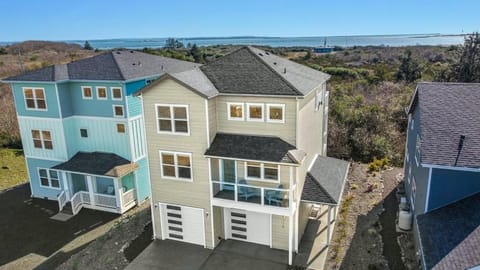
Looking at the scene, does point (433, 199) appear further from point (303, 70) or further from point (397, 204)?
point (303, 70)

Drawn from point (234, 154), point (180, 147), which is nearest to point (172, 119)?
point (180, 147)

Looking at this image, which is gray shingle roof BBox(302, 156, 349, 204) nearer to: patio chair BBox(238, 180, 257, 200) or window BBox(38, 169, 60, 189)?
patio chair BBox(238, 180, 257, 200)

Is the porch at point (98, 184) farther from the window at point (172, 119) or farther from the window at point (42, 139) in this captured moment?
the window at point (172, 119)

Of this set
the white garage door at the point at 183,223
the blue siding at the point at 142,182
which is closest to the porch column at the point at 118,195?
the blue siding at the point at 142,182

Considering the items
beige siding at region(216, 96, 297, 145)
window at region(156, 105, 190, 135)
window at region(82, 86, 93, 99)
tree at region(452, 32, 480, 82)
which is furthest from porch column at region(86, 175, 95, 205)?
tree at region(452, 32, 480, 82)

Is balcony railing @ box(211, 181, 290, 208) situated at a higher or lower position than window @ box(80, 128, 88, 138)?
lower

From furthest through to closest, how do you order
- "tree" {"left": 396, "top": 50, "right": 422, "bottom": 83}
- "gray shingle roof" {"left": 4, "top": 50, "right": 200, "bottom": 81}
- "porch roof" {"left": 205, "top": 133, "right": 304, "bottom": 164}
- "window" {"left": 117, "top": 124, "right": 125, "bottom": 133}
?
"tree" {"left": 396, "top": 50, "right": 422, "bottom": 83}
"window" {"left": 117, "top": 124, "right": 125, "bottom": 133}
"gray shingle roof" {"left": 4, "top": 50, "right": 200, "bottom": 81}
"porch roof" {"left": 205, "top": 133, "right": 304, "bottom": 164}
